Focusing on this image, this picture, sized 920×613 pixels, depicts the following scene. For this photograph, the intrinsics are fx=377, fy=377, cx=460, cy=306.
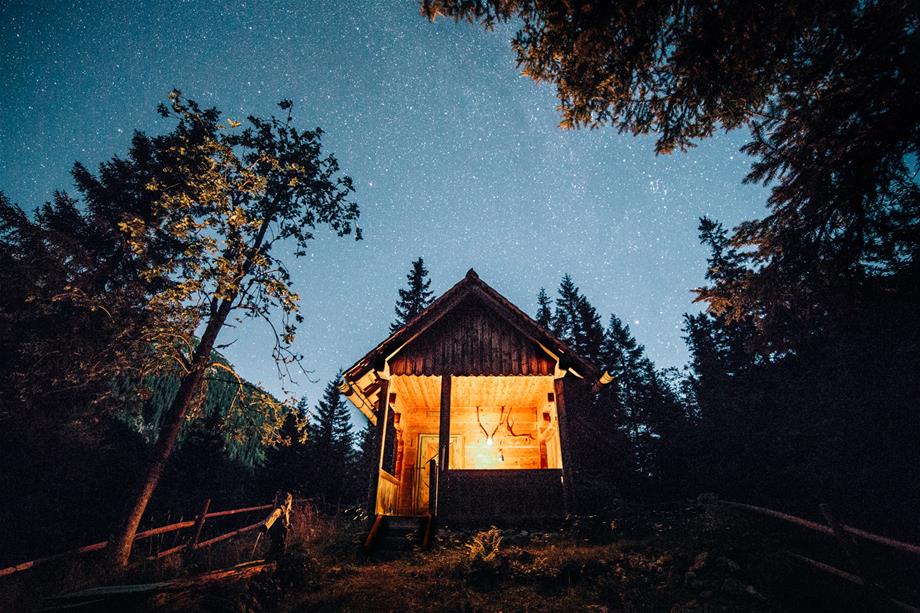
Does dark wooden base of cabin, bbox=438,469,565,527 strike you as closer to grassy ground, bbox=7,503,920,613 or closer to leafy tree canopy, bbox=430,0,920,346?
grassy ground, bbox=7,503,920,613

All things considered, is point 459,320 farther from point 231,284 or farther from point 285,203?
point 285,203

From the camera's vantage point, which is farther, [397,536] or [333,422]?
[333,422]

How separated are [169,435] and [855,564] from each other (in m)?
15.8

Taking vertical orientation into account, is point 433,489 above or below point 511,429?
below

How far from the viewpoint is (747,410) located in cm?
2231

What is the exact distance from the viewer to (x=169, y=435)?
36.2 feet

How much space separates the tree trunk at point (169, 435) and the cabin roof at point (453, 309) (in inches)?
188

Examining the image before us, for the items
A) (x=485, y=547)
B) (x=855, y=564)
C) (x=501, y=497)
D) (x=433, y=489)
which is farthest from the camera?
(x=433, y=489)

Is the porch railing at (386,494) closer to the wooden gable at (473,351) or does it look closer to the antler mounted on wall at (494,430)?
the wooden gable at (473,351)

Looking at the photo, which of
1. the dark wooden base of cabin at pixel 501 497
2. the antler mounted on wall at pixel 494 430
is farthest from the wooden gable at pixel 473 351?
the antler mounted on wall at pixel 494 430

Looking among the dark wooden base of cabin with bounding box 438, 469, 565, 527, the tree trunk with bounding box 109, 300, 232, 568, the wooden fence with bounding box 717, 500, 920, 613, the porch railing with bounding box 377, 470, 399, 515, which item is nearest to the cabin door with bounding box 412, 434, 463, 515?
the porch railing with bounding box 377, 470, 399, 515

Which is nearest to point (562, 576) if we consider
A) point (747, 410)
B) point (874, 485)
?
point (874, 485)

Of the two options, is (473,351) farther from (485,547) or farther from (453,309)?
(485,547)

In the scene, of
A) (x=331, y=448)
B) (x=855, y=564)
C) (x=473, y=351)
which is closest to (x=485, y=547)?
(x=473, y=351)
